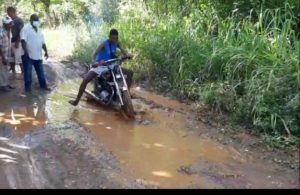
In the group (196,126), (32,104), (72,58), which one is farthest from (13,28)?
(196,126)

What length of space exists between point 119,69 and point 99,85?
2.82 ft

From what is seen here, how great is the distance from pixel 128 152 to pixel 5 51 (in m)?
5.71

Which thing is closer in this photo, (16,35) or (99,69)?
(99,69)

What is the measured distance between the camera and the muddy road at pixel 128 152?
5.25m

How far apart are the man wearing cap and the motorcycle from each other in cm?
243

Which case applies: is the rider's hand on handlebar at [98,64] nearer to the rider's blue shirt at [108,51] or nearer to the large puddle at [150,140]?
the rider's blue shirt at [108,51]

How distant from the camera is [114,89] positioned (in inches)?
335

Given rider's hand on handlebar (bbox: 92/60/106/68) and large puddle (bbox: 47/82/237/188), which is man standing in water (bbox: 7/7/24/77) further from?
rider's hand on handlebar (bbox: 92/60/106/68)

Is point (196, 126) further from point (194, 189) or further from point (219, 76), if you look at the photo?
point (194, 189)

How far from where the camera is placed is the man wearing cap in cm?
1024

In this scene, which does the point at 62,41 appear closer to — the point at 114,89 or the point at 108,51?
the point at 108,51

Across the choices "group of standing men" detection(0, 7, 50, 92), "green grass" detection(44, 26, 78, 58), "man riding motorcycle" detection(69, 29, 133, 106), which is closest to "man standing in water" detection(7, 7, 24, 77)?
"group of standing men" detection(0, 7, 50, 92)

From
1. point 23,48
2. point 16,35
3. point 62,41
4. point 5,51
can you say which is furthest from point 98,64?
point 62,41

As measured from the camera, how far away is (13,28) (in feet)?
36.9
